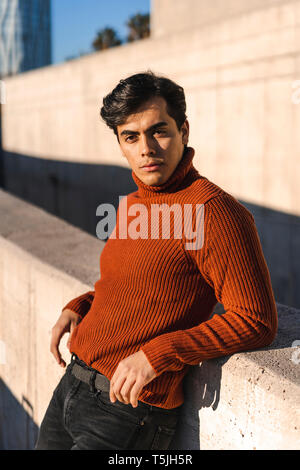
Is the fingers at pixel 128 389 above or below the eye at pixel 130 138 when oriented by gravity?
below

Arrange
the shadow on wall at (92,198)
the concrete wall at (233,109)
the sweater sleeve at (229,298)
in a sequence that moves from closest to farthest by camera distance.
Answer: the sweater sleeve at (229,298), the concrete wall at (233,109), the shadow on wall at (92,198)

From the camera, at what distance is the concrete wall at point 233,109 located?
26.7ft

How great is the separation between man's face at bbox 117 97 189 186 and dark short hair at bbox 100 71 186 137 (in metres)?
0.02

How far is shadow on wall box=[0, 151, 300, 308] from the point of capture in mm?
8297

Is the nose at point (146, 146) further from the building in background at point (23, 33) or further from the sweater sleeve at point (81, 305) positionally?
the building in background at point (23, 33)

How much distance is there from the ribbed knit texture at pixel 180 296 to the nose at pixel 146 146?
127mm

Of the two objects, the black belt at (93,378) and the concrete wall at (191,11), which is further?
the concrete wall at (191,11)

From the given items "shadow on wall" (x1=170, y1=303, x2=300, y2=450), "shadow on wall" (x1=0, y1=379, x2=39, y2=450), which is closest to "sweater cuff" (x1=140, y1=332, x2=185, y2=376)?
"shadow on wall" (x1=170, y1=303, x2=300, y2=450)

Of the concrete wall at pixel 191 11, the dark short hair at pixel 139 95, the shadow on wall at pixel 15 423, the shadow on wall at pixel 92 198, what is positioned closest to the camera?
the dark short hair at pixel 139 95

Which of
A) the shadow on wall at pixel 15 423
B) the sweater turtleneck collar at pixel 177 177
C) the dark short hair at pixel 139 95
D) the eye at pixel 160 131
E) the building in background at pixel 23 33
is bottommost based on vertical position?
the shadow on wall at pixel 15 423

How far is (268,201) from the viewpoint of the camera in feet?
28.2

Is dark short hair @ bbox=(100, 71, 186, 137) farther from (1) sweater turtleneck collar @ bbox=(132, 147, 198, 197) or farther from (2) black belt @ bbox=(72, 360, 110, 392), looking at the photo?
(2) black belt @ bbox=(72, 360, 110, 392)

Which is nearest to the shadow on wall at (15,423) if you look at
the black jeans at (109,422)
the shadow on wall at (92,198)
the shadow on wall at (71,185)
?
the black jeans at (109,422)
